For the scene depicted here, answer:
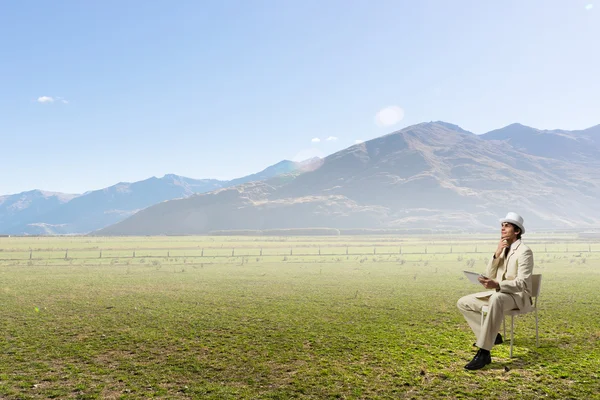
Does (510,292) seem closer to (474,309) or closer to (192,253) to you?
(474,309)

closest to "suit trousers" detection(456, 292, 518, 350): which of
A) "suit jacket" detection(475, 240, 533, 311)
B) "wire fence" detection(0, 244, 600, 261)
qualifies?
"suit jacket" detection(475, 240, 533, 311)

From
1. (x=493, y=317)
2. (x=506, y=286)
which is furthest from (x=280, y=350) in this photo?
(x=506, y=286)

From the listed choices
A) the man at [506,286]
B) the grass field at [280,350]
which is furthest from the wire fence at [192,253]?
the man at [506,286]

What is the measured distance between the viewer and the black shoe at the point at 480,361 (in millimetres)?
7531

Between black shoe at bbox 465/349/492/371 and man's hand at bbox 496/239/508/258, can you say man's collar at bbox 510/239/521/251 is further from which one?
black shoe at bbox 465/349/492/371

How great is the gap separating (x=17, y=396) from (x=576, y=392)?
28.4 feet

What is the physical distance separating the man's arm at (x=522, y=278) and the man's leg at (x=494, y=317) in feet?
0.50

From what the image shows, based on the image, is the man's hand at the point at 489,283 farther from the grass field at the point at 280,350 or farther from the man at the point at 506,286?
the grass field at the point at 280,350

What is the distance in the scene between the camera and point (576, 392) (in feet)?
21.2

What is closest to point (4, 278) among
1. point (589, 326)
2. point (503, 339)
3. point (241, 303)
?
point (241, 303)

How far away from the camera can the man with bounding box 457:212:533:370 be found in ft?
24.7

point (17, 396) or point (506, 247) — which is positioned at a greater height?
point (506, 247)

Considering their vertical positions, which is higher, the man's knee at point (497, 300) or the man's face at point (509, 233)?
the man's face at point (509, 233)

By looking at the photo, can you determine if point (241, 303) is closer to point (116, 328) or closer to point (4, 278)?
point (116, 328)
